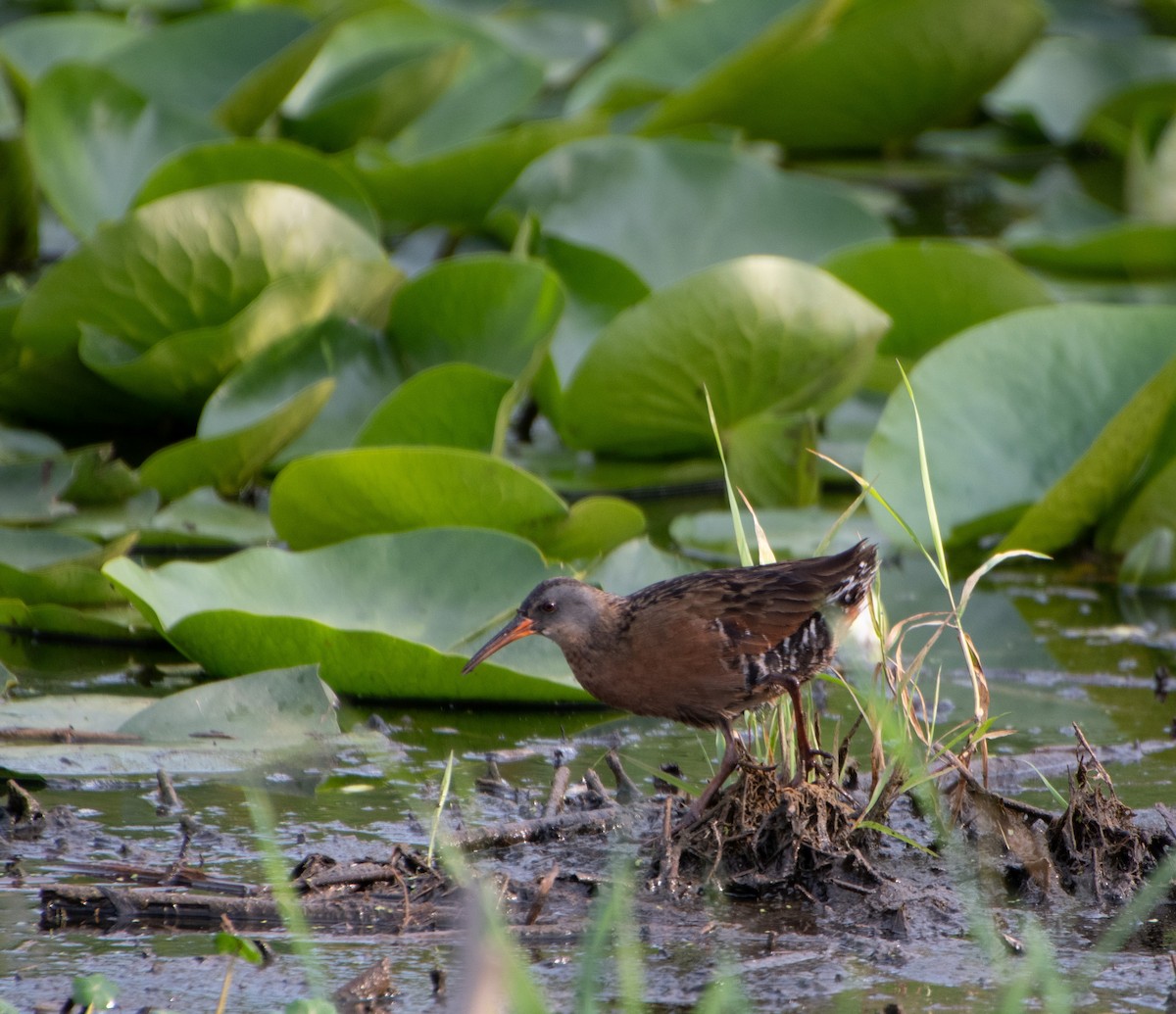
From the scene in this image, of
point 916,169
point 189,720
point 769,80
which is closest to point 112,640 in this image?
point 189,720

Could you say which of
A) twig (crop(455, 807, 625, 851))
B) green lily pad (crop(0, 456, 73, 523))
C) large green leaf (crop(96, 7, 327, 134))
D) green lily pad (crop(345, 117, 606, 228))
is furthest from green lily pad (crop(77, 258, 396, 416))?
twig (crop(455, 807, 625, 851))

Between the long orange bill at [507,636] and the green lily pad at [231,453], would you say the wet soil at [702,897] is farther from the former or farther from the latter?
the green lily pad at [231,453]

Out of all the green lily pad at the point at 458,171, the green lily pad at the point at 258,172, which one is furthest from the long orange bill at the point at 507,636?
the green lily pad at the point at 458,171

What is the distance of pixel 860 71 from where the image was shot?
759 cm

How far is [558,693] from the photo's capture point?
12.6ft

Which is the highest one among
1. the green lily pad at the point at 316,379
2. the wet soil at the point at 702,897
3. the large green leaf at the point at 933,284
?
the large green leaf at the point at 933,284

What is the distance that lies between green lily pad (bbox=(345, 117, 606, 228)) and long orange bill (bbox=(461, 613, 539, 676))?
273cm

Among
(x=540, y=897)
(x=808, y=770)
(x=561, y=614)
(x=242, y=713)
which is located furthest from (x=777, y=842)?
(x=242, y=713)

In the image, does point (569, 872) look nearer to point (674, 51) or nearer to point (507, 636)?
point (507, 636)

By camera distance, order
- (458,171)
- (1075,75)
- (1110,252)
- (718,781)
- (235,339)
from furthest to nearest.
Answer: (1075,75) < (1110,252) < (458,171) < (235,339) < (718,781)

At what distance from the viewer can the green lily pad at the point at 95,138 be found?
18.1ft


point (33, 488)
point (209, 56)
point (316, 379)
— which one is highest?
point (209, 56)

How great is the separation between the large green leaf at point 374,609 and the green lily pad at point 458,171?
2.34 m

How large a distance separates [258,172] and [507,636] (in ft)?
8.03
